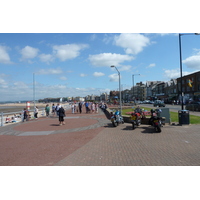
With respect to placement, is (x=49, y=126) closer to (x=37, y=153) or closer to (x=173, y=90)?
(x=37, y=153)

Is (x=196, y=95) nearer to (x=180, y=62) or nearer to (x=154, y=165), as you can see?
(x=180, y=62)

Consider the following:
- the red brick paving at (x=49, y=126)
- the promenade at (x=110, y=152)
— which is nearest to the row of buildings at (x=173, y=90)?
the red brick paving at (x=49, y=126)

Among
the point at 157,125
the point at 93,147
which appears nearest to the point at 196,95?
the point at 157,125

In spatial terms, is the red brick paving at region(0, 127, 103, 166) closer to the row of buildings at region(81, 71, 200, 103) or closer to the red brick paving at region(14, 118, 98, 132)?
the red brick paving at region(14, 118, 98, 132)

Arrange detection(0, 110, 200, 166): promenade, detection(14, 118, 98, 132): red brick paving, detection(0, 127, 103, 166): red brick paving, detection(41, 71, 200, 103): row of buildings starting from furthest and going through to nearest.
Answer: detection(41, 71, 200, 103): row of buildings → detection(14, 118, 98, 132): red brick paving → detection(0, 127, 103, 166): red brick paving → detection(0, 110, 200, 166): promenade

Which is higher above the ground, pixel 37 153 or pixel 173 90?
pixel 173 90

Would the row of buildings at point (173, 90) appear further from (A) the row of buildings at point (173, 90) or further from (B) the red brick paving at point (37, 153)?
(B) the red brick paving at point (37, 153)

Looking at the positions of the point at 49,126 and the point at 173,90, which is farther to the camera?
the point at 173,90

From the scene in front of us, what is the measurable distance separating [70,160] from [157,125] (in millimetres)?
5215

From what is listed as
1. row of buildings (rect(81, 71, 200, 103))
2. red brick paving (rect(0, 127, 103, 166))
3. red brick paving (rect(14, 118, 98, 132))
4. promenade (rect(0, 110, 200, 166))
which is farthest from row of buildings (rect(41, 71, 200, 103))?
red brick paving (rect(0, 127, 103, 166))

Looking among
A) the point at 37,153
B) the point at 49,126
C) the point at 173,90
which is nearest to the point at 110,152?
the point at 37,153

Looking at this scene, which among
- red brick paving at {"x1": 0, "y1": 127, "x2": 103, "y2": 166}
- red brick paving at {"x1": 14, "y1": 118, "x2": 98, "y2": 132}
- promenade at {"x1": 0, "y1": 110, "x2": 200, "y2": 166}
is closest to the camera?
promenade at {"x1": 0, "y1": 110, "x2": 200, "y2": 166}

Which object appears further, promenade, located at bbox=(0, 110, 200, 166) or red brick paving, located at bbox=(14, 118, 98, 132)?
red brick paving, located at bbox=(14, 118, 98, 132)

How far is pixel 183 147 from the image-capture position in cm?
611
